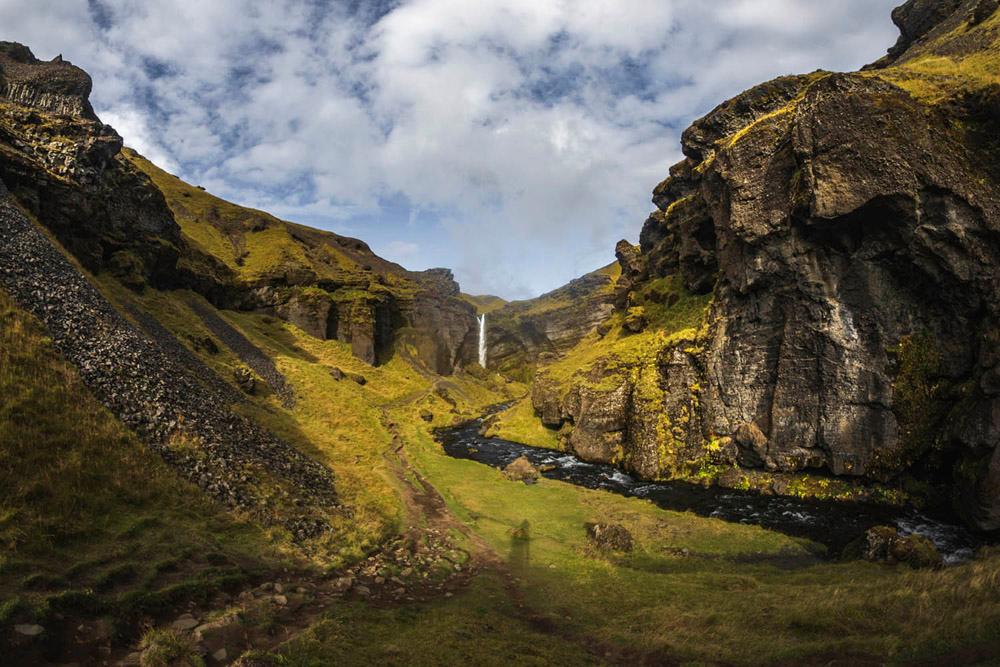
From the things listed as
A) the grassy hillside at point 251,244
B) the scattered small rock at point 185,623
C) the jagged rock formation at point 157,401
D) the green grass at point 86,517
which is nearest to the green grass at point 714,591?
the scattered small rock at point 185,623

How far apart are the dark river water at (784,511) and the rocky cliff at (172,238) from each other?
48109 millimetres

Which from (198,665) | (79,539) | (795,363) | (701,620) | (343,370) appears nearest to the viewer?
(198,665)

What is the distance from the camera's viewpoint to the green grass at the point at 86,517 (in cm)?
1180

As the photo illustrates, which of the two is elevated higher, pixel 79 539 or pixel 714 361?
pixel 714 361

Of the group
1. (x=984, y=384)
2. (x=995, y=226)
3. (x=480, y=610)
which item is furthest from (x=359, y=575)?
(x=995, y=226)

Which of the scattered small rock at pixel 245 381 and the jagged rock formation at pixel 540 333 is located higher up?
the jagged rock formation at pixel 540 333

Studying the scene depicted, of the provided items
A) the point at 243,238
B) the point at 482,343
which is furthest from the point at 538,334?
the point at 243,238

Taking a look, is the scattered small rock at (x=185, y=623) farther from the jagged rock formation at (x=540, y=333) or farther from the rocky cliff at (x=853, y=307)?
the jagged rock formation at (x=540, y=333)

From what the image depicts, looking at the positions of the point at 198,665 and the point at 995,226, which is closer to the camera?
the point at 198,665

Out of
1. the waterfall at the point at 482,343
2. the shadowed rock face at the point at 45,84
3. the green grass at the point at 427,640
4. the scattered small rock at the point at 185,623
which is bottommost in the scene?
the green grass at the point at 427,640

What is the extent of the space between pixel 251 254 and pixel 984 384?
125 metres

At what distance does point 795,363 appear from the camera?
43625mm

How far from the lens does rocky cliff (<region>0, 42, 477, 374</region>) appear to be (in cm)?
4172

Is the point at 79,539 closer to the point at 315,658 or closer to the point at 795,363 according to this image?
the point at 315,658
